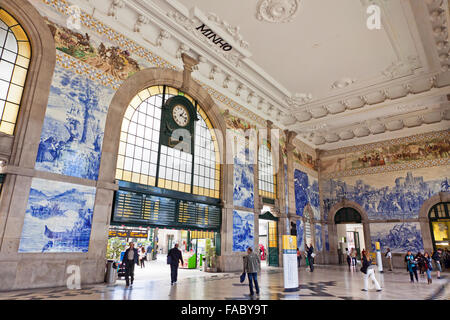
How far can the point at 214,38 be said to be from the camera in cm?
Answer: 1188

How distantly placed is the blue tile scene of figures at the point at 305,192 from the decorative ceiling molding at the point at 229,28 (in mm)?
10186

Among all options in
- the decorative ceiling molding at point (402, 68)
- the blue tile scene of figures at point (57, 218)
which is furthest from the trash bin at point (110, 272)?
the decorative ceiling molding at point (402, 68)

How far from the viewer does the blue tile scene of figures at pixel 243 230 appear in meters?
13.3

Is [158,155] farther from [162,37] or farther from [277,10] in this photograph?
[277,10]

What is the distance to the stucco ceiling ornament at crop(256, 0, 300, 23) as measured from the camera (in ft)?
33.7

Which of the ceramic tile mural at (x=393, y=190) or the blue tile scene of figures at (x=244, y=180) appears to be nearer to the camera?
the blue tile scene of figures at (x=244, y=180)

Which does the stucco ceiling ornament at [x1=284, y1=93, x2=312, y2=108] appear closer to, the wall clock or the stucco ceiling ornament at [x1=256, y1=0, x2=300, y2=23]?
the stucco ceiling ornament at [x1=256, y1=0, x2=300, y2=23]

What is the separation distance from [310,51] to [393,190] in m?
12.1

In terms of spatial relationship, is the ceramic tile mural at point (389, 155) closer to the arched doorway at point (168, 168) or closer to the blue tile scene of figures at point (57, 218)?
the arched doorway at point (168, 168)

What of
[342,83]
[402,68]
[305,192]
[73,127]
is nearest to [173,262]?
[73,127]

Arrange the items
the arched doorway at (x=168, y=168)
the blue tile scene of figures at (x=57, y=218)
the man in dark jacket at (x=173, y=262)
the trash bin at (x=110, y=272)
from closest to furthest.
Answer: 1. the blue tile scene of figures at (x=57, y=218)
2. the trash bin at (x=110, y=272)
3. the man in dark jacket at (x=173, y=262)
4. the arched doorway at (x=168, y=168)

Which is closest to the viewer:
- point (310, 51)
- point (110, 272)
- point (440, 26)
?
point (110, 272)

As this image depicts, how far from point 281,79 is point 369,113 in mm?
6402

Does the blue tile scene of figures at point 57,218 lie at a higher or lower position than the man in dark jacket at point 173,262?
higher
